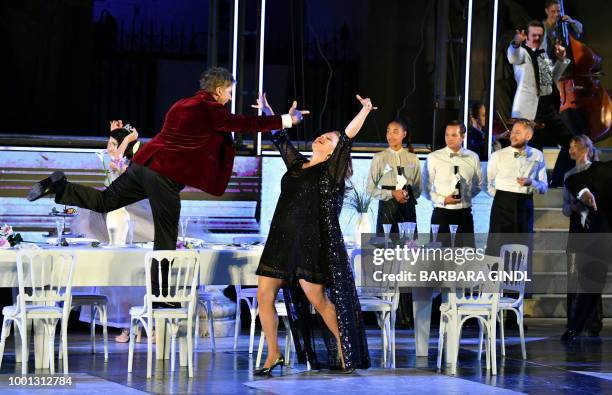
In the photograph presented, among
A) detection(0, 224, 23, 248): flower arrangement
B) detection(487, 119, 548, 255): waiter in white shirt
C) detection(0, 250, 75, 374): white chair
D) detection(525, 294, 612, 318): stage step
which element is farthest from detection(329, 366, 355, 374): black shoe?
detection(525, 294, 612, 318): stage step

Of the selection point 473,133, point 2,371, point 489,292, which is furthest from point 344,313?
point 473,133

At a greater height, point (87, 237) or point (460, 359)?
point (87, 237)

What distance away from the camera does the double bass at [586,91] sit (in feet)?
34.0

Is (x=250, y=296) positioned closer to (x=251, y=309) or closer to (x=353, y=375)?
(x=251, y=309)

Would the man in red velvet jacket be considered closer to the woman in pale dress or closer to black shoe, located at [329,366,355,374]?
the woman in pale dress

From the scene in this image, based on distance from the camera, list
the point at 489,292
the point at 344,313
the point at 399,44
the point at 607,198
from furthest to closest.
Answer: the point at 399,44 → the point at 607,198 → the point at 489,292 → the point at 344,313

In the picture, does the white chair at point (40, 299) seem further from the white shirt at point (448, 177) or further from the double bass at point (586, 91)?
the double bass at point (586, 91)

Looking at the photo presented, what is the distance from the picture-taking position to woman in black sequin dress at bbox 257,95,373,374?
6555 mm

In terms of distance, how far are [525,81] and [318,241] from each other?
4.23m

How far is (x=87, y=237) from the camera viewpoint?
7.86 metres

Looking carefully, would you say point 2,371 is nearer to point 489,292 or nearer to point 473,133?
point 489,292

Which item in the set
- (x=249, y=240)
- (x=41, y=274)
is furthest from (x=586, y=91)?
(x=41, y=274)

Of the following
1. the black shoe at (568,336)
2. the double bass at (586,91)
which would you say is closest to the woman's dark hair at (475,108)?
the double bass at (586,91)

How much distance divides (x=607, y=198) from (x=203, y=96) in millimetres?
3557
